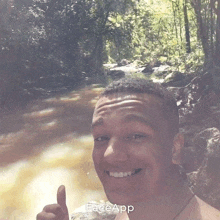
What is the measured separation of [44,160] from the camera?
520cm

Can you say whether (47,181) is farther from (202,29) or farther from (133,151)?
(202,29)

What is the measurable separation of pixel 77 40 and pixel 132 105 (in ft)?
40.6

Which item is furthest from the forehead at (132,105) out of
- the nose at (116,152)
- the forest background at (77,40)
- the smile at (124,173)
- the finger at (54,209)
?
the forest background at (77,40)

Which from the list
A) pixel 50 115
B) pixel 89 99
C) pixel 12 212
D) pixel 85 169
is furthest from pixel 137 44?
pixel 12 212

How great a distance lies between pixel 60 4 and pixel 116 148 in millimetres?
11662

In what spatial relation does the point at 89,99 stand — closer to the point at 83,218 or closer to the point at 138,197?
the point at 83,218

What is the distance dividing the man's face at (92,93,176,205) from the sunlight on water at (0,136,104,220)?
2652 mm

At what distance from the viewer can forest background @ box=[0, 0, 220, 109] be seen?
9.28 metres

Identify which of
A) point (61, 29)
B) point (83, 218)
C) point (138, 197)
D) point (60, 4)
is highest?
point (60, 4)

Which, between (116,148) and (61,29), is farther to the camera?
(61,29)

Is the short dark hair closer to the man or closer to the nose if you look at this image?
the man

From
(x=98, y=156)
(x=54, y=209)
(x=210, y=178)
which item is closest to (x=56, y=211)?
(x=54, y=209)

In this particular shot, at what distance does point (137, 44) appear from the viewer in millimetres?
14656

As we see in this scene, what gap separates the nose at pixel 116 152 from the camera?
3.53ft
